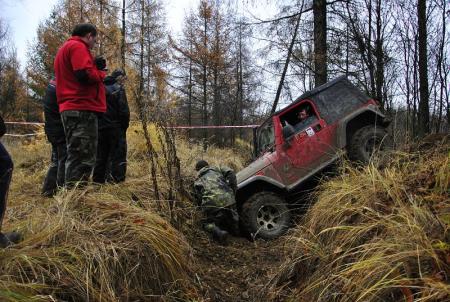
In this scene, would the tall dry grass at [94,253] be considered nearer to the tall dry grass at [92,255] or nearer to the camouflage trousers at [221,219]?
the tall dry grass at [92,255]

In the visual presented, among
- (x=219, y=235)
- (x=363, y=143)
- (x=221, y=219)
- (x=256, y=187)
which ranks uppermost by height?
(x=363, y=143)

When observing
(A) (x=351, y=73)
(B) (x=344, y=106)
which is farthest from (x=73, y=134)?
(A) (x=351, y=73)

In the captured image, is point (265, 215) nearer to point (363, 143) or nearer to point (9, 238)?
point (363, 143)

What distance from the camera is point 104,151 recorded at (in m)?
5.83

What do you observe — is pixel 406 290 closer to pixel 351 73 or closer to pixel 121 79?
pixel 121 79

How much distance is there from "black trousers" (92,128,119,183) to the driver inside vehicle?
2603 mm

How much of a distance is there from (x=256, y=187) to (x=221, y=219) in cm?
103

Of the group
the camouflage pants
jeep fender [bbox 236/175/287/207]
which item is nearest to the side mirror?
jeep fender [bbox 236/175/287/207]

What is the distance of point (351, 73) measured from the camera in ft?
36.3

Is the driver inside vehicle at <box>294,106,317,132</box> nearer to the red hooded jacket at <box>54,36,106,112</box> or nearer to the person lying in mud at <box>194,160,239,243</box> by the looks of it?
the person lying in mud at <box>194,160,239,243</box>

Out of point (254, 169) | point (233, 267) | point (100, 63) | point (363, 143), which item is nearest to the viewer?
point (233, 267)

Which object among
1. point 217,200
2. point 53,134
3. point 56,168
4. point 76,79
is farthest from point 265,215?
point 76,79

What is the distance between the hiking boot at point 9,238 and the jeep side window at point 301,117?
13.8 ft

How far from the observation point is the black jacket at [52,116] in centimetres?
550
